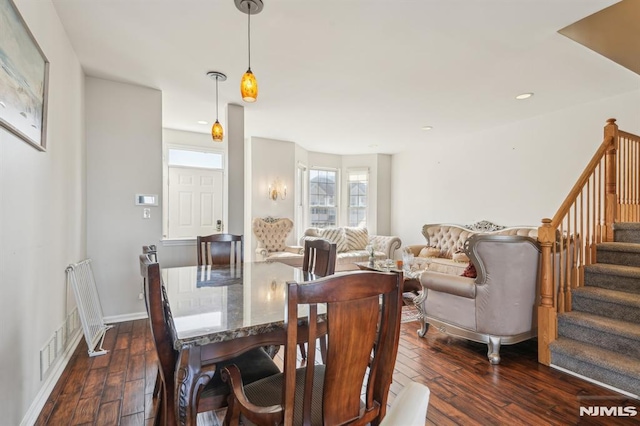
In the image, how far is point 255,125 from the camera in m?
5.14

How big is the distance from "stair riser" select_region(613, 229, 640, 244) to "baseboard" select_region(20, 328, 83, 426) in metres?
5.13

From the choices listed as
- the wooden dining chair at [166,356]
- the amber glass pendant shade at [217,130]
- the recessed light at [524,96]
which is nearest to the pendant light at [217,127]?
the amber glass pendant shade at [217,130]

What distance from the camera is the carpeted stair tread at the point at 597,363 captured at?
2.11m

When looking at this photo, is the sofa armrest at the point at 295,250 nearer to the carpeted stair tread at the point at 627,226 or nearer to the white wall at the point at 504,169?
the white wall at the point at 504,169

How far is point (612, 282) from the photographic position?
9.23 ft

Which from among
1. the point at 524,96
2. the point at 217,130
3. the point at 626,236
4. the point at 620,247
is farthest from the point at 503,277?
the point at 217,130

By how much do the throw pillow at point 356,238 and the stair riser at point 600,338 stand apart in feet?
13.5

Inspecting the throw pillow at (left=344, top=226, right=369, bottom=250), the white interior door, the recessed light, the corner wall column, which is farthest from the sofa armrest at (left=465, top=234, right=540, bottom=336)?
the white interior door

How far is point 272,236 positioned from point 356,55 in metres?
3.67

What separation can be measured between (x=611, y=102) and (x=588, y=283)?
8.05ft

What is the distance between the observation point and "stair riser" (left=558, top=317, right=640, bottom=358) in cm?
228

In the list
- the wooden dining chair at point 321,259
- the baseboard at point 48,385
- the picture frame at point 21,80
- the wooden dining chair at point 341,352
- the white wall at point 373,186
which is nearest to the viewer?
the wooden dining chair at point 341,352

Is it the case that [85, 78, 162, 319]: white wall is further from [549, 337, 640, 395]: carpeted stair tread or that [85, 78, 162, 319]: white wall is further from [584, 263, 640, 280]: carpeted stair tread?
[584, 263, 640, 280]: carpeted stair tread

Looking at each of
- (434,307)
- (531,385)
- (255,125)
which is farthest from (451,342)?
(255,125)
